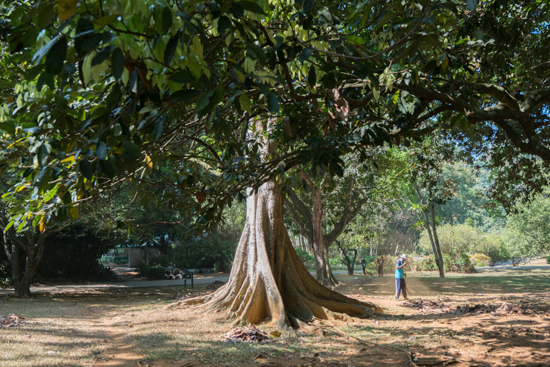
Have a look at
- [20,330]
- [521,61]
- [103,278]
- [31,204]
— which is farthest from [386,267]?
[31,204]

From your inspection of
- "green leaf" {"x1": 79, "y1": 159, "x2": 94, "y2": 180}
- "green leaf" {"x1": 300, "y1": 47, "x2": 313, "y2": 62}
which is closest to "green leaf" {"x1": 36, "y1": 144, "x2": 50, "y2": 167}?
"green leaf" {"x1": 79, "y1": 159, "x2": 94, "y2": 180}

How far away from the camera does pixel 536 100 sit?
5.29 m

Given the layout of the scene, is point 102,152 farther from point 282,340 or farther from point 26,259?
point 26,259

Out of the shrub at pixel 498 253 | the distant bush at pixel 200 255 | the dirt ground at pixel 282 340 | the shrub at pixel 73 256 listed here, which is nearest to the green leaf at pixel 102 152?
the dirt ground at pixel 282 340

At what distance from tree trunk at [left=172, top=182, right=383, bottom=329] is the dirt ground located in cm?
44

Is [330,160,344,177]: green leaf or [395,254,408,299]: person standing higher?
[330,160,344,177]: green leaf

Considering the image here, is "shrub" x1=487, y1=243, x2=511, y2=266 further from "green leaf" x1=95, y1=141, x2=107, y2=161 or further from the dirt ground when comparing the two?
"green leaf" x1=95, y1=141, x2=107, y2=161

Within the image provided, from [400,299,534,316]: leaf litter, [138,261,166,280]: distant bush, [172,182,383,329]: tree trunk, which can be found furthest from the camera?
[138,261,166,280]: distant bush

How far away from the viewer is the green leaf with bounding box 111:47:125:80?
1.56 meters

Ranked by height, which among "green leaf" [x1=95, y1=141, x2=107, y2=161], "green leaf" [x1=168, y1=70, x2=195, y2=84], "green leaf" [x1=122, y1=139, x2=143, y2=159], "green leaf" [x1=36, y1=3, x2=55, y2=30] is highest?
"green leaf" [x1=36, y1=3, x2=55, y2=30]

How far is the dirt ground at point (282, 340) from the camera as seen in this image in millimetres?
5625

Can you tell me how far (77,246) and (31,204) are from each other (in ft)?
63.2

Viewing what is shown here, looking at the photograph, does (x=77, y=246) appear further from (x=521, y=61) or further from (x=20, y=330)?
(x=521, y=61)

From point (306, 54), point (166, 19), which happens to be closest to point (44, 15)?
point (166, 19)
